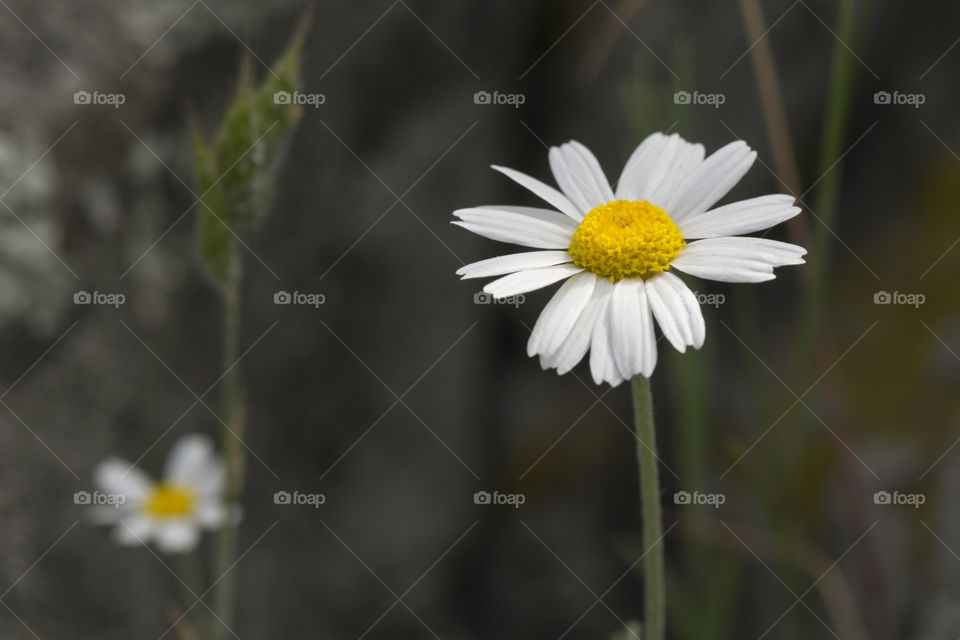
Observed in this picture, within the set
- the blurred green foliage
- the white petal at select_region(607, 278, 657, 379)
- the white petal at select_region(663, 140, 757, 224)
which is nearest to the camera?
the white petal at select_region(607, 278, 657, 379)

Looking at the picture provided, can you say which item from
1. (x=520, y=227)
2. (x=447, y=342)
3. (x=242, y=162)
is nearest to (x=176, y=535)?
(x=447, y=342)

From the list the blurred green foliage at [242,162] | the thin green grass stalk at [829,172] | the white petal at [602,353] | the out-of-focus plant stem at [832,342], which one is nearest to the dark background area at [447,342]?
the out-of-focus plant stem at [832,342]

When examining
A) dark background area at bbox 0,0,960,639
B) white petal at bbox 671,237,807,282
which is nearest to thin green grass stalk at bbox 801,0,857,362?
dark background area at bbox 0,0,960,639

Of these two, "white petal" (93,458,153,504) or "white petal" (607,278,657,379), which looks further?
"white petal" (93,458,153,504)

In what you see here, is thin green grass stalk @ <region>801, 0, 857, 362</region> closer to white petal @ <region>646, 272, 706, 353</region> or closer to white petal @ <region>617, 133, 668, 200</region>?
white petal @ <region>617, 133, 668, 200</region>

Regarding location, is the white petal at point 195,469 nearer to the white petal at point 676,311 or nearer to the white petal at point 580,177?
the white petal at point 580,177

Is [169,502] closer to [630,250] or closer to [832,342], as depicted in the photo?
[630,250]
